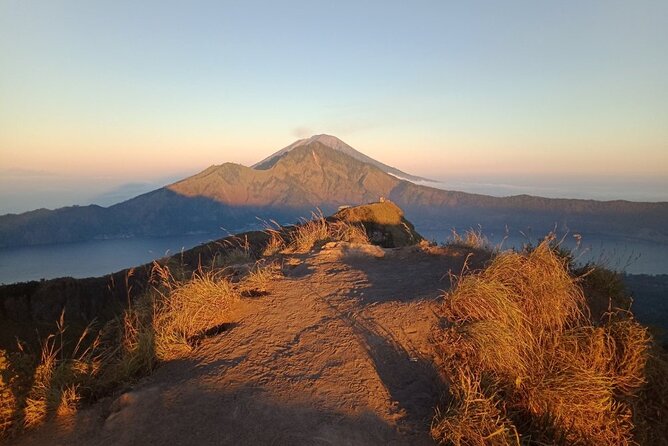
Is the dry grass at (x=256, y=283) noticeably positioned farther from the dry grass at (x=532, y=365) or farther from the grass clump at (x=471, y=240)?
the grass clump at (x=471, y=240)

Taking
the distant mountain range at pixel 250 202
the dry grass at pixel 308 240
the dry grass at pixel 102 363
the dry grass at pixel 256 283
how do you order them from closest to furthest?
the dry grass at pixel 102 363, the dry grass at pixel 256 283, the dry grass at pixel 308 240, the distant mountain range at pixel 250 202

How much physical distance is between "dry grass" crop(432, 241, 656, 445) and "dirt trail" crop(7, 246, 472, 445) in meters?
0.36

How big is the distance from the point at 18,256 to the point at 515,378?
88.0m

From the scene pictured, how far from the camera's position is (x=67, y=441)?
145 inches

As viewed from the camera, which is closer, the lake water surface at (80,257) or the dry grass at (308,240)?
the dry grass at (308,240)

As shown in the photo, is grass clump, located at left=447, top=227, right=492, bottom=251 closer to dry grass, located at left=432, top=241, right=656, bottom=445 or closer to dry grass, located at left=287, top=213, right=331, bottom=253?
dry grass, located at left=287, top=213, right=331, bottom=253

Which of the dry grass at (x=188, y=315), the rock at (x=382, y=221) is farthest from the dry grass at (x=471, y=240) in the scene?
the rock at (x=382, y=221)

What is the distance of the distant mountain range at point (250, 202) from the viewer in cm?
7669

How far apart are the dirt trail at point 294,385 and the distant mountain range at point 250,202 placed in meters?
59.8

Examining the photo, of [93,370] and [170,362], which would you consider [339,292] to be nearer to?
[170,362]

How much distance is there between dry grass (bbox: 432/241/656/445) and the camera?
3.48m

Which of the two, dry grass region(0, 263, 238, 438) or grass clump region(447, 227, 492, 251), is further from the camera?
grass clump region(447, 227, 492, 251)

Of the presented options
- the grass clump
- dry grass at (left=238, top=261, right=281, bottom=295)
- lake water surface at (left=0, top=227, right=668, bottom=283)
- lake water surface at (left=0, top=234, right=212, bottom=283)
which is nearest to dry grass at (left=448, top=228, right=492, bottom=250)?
the grass clump

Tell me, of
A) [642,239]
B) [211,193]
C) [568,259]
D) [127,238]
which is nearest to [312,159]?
[211,193]
